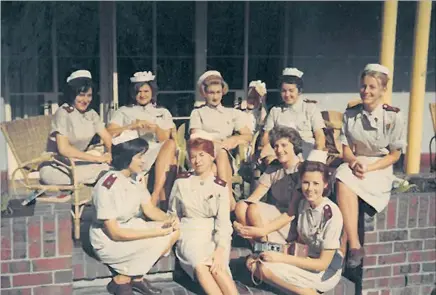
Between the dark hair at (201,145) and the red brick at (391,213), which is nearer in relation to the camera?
the dark hair at (201,145)

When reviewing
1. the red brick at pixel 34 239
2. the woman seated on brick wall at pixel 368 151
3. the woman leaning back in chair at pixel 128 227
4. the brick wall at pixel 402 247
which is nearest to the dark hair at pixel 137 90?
the woman leaning back in chair at pixel 128 227

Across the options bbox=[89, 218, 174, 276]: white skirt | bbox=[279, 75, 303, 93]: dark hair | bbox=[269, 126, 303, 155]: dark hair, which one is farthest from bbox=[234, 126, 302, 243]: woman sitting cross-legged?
bbox=[89, 218, 174, 276]: white skirt

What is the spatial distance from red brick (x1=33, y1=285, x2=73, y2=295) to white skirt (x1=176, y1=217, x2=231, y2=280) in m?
0.71

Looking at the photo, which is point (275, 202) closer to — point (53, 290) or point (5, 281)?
point (53, 290)

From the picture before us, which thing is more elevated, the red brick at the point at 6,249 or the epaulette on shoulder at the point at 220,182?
the epaulette on shoulder at the point at 220,182

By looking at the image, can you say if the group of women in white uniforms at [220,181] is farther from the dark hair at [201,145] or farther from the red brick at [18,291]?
the red brick at [18,291]

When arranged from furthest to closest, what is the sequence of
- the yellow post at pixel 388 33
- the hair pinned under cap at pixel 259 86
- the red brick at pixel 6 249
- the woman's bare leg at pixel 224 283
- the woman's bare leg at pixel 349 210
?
the hair pinned under cap at pixel 259 86
the yellow post at pixel 388 33
the woman's bare leg at pixel 349 210
the woman's bare leg at pixel 224 283
the red brick at pixel 6 249

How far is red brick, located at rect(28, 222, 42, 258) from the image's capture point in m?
3.30

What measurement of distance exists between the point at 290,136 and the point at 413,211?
1.00 m

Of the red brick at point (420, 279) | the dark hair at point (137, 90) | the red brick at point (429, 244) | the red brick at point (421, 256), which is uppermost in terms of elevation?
the dark hair at point (137, 90)

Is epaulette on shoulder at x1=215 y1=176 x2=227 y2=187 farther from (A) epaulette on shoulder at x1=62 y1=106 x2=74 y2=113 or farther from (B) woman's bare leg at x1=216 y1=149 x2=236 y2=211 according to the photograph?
(A) epaulette on shoulder at x1=62 y1=106 x2=74 y2=113

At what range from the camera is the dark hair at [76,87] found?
387 centimetres

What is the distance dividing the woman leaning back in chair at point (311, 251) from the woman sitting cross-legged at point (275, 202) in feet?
0.33

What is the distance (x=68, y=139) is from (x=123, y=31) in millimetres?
1109
